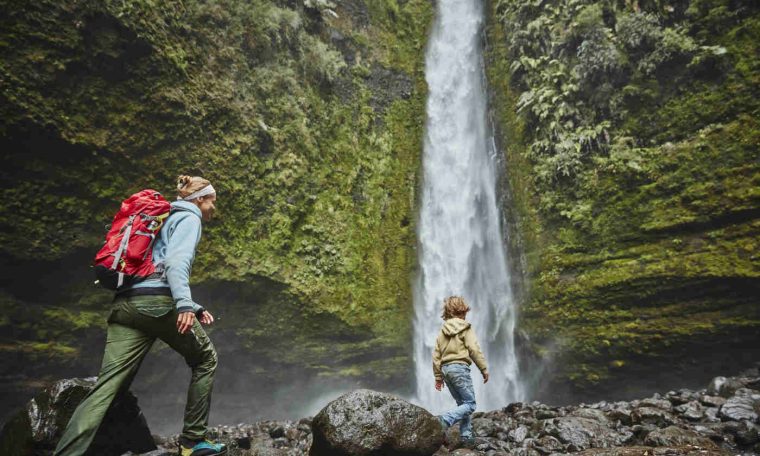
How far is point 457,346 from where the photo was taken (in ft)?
16.3

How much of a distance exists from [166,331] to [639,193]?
29.5ft

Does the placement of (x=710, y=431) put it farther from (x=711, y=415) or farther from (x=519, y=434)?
(x=519, y=434)

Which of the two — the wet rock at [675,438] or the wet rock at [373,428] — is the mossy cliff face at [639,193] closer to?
the wet rock at [675,438]

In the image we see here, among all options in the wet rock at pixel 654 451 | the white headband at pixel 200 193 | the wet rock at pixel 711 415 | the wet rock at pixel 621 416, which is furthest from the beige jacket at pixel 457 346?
the white headband at pixel 200 193

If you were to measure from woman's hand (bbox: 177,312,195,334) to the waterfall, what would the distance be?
9.13 m

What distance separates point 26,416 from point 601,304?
930cm

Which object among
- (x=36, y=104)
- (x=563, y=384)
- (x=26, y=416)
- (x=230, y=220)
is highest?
(x=36, y=104)

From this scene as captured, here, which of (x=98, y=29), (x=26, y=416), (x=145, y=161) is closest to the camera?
(x=26, y=416)

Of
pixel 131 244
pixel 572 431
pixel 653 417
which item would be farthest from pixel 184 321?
pixel 653 417

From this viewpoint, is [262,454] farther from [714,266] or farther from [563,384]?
[714,266]

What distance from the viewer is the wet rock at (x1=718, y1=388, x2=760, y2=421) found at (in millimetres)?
4758

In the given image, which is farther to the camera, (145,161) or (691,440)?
(145,161)

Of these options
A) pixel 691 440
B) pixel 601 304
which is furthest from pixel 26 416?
pixel 601 304

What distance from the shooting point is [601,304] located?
8891mm
